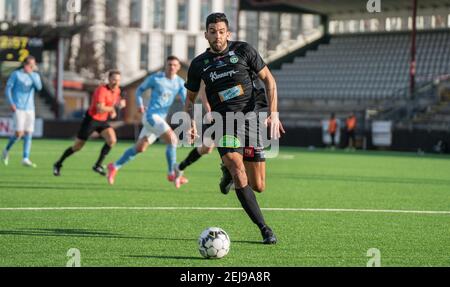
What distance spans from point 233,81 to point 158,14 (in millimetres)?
79694

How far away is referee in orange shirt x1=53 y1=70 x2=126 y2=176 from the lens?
65.1ft

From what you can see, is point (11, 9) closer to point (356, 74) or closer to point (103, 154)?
point (356, 74)

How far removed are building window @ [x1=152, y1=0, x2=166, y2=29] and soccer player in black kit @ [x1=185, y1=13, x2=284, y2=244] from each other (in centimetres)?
7883

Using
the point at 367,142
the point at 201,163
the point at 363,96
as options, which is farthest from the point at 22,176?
the point at 363,96

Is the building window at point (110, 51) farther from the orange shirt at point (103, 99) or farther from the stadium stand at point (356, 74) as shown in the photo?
the orange shirt at point (103, 99)

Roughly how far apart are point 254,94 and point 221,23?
39.9 inches

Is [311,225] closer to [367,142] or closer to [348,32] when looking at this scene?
[367,142]

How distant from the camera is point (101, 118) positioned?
65.9ft

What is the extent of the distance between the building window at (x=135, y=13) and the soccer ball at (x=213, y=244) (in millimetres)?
79236

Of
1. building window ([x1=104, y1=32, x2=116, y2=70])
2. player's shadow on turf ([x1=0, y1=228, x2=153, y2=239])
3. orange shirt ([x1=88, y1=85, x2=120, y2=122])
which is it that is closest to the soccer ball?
player's shadow on turf ([x1=0, y1=228, x2=153, y2=239])

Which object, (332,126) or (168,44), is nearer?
(332,126)

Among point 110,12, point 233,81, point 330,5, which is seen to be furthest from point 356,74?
point 233,81
